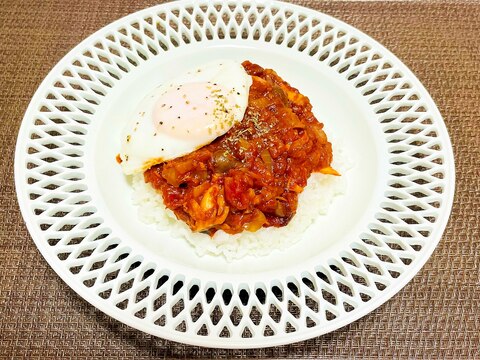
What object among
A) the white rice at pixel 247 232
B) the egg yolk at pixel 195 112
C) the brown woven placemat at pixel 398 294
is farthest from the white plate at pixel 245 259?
the egg yolk at pixel 195 112

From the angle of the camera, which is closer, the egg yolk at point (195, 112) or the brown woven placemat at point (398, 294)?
the brown woven placemat at point (398, 294)

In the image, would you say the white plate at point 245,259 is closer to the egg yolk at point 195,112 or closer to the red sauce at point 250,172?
the red sauce at point 250,172

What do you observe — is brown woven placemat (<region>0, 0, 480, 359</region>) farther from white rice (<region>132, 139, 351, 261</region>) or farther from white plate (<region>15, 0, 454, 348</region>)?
white rice (<region>132, 139, 351, 261</region>)

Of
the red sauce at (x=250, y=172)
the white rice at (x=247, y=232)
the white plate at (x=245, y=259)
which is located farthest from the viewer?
the white rice at (x=247, y=232)

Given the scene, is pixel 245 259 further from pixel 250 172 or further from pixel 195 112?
pixel 195 112

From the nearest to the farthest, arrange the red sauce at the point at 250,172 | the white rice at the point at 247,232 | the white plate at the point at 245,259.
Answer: the white plate at the point at 245,259, the red sauce at the point at 250,172, the white rice at the point at 247,232

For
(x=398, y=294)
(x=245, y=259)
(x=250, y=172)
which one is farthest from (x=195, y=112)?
(x=398, y=294)
